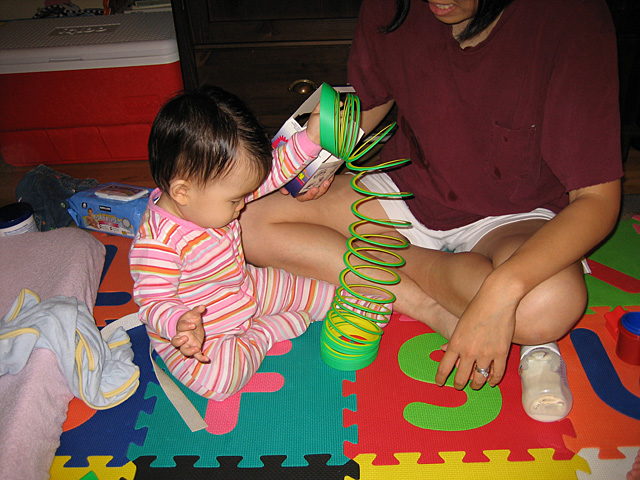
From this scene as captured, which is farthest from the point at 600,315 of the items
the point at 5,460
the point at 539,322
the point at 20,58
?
the point at 20,58

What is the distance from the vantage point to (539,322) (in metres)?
0.89

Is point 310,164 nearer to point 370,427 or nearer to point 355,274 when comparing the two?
point 355,274

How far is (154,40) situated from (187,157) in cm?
108

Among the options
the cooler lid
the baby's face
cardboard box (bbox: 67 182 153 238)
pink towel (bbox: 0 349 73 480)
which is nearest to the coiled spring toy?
the baby's face

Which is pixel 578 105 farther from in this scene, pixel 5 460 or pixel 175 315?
pixel 5 460

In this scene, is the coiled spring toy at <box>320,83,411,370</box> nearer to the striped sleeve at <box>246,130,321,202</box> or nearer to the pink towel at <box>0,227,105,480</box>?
the striped sleeve at <box>246,130,321,202</box>

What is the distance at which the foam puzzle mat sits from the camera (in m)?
0.84

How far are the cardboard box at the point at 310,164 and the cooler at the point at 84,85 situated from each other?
0.85 m

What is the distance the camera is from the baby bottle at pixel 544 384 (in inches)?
35.0

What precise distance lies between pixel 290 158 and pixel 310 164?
0.04 meters

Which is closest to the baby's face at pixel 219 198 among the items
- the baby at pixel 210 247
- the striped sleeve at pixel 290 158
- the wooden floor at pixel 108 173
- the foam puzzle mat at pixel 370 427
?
the baby at pixel 210 247

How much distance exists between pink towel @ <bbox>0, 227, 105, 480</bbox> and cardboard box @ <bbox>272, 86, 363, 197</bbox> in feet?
1.85

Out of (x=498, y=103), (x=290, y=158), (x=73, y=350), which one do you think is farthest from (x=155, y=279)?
(x=498, y=103)

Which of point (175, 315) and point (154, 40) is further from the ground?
point (154, 40)
